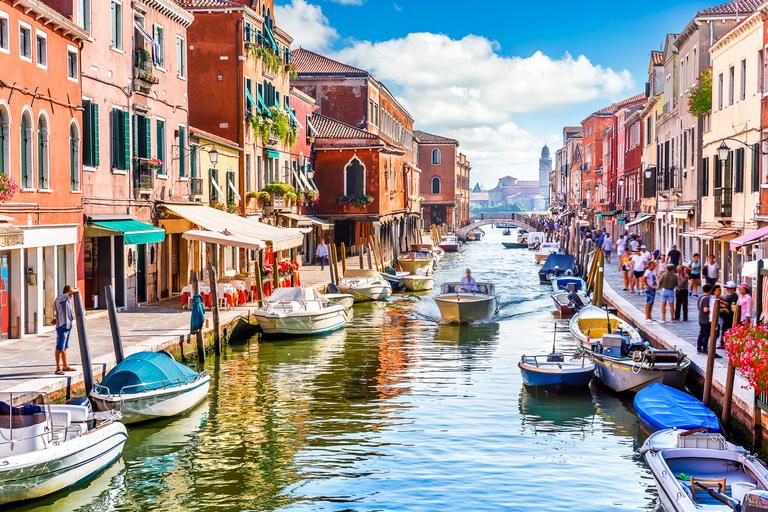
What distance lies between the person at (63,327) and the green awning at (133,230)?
18.7 feet

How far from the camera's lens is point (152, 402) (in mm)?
13234

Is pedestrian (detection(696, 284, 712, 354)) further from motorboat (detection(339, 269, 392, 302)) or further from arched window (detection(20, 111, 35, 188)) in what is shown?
motorboat (detection(339, 269, 392, 302))

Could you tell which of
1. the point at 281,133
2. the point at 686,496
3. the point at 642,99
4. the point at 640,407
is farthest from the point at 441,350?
the point at 642,99

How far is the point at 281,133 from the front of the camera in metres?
34.3

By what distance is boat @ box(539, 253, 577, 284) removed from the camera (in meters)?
40.2

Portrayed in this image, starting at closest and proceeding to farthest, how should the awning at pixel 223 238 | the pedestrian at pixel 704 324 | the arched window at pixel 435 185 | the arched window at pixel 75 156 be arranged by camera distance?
the pedestrian at pixel 704 324 < the arched window at pixel 75 156 < the awning at pixel 223 238 < the arched window at pixel 435 185

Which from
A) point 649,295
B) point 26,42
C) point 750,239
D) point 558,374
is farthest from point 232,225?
point 750,239

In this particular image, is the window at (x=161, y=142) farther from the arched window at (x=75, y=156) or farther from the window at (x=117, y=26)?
the arched window at (x=75, y=156)

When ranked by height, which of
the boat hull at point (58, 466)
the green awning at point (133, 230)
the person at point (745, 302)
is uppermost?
the green awning at point (133, 230)

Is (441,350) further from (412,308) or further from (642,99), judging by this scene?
(642,99)

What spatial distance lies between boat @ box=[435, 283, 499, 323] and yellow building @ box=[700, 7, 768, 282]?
6.32m

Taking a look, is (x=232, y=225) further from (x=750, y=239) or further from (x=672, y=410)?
(x=672, y=410)

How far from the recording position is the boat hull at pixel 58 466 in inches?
379

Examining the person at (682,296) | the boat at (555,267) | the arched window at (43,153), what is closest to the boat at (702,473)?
the person at (682,296)
